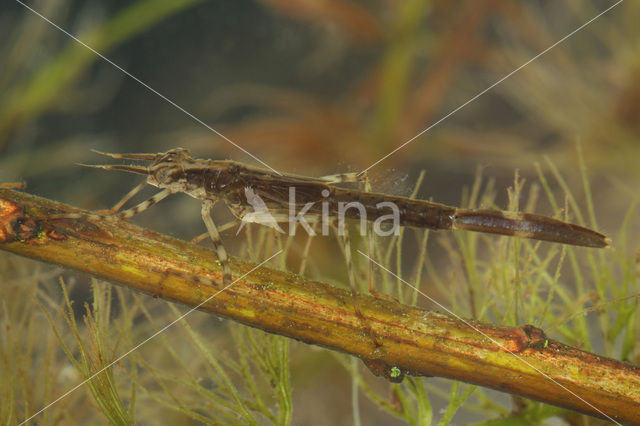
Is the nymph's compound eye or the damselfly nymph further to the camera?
the nymph's compound eye

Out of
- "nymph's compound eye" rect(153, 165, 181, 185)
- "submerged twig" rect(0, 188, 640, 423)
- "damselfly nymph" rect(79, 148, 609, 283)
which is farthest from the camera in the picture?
"nymph's compound eye" rect(153, 165, 181, 185)

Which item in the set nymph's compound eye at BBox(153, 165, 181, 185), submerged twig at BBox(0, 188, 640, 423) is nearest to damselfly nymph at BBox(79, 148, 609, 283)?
nymph's compound eye at BBox(153, 165, 181, 185)

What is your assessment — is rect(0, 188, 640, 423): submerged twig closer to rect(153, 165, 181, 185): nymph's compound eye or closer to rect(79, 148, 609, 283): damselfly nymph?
rect(79, 148, 609, 283): damselfly nymph

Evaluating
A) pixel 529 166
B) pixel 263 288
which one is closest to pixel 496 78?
pixel 529 166

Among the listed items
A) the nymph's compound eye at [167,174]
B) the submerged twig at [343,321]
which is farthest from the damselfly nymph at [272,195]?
the submerged twig at [343,321]

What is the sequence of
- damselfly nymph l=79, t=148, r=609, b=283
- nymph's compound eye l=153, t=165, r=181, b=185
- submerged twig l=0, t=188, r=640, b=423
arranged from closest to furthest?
submerged twig l=0, t=188, r=640, b=423 < damselfly nymph l=79, t=148, r=609, b=283 < nymph's compound eye l=153, t=165, r=181, b=185
